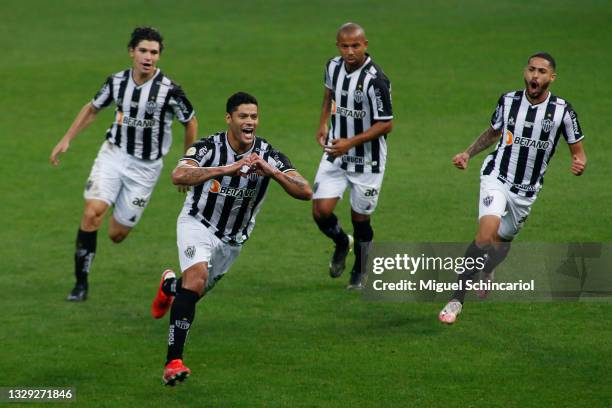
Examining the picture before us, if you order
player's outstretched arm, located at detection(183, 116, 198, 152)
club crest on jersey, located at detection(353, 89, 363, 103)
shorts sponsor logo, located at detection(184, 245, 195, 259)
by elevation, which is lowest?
shorts sponsor logo, located at detection(184, 245, 195, 259)

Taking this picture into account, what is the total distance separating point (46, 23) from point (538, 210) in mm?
16199

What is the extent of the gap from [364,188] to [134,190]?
7.79 feet

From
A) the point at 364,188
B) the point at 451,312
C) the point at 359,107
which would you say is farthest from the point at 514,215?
the point at 359,107

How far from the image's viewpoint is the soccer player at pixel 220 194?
934cm

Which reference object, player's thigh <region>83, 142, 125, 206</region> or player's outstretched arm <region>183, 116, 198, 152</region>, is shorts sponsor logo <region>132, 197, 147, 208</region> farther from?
player's outstretched arm <region>183, 116, 198, 152</region>

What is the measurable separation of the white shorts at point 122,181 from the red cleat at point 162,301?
155 centimetres

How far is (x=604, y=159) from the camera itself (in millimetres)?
17578

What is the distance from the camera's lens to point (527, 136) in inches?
435

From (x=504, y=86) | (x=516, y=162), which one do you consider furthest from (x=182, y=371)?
(x=504, y=86)

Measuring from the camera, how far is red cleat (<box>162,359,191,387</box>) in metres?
8.96

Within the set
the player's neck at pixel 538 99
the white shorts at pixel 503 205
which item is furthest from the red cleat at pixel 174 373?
the player's neck at pixel 538 99

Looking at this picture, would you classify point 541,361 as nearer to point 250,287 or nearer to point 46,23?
point 250,287

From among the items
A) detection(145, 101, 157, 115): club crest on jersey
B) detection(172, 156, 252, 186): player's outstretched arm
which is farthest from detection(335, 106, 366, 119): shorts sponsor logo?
detection(172, 156, 252, 186): player's outstretched arm

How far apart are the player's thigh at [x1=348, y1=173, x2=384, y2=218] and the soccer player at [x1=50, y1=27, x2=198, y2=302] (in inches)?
67.9
